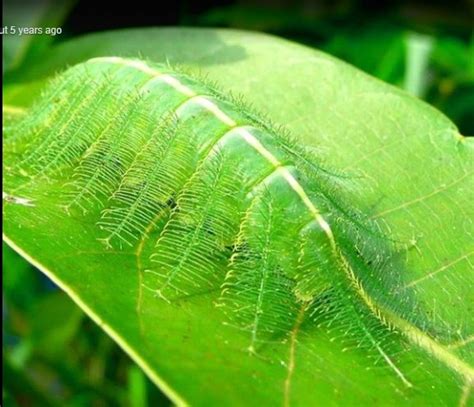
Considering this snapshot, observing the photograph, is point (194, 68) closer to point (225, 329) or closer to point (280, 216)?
point (280, 216)

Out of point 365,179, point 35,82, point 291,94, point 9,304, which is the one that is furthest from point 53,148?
point 9,304

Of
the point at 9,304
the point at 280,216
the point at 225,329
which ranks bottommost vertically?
the point at 9,304

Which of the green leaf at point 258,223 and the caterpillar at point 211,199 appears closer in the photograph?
the green leaf at point 258,223

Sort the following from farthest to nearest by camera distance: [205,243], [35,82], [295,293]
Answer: [35,82] → [205,243] → [295,293]

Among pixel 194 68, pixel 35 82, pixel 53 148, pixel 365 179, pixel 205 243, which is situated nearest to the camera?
pixel 205 243

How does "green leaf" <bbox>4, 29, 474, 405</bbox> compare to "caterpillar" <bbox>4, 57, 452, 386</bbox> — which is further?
"caterpillar" <bbox>4, 57, 452, 386</bbox>
